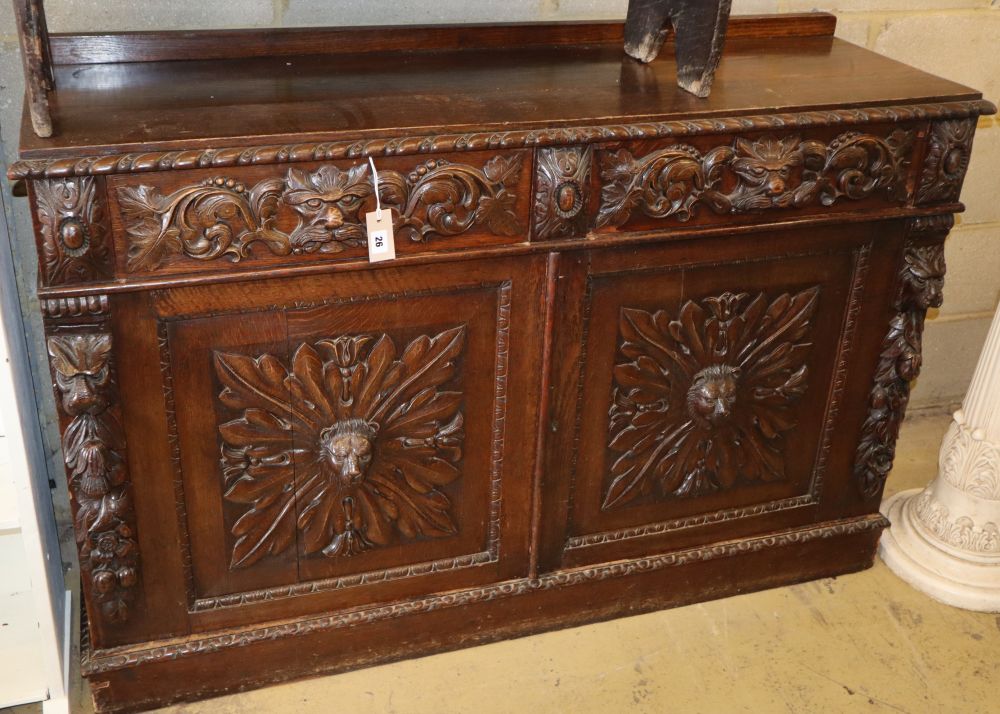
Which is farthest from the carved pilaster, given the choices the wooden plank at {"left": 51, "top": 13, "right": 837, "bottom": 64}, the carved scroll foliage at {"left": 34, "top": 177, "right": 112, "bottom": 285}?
the carved scroll foliage at {"left": 34, "top": 177, "right": 112, "bottom": 285}

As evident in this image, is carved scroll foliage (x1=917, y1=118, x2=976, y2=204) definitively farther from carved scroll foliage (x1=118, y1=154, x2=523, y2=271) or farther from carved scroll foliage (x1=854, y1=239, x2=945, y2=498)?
carved scroll foliage (x1=118, y1=154, x2=523, y2=271)

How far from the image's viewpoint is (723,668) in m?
2.04

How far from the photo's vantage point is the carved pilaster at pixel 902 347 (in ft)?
6.47

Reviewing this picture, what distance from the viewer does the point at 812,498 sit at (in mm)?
2180

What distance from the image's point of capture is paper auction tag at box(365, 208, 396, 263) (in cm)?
159

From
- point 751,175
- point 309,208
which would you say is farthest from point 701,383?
point 309,208

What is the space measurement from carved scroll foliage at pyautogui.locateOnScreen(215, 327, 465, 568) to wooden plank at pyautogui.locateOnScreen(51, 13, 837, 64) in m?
0.58

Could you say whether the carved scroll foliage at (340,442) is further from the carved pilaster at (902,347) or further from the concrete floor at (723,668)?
the carved pilaster at (902,347)

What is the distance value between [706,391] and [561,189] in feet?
1.70

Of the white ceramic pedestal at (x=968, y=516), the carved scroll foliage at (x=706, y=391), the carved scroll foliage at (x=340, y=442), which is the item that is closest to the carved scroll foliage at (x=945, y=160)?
the carved scroll foliage at (x=706, y=391)

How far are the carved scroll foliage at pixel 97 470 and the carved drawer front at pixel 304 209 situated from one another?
157mm

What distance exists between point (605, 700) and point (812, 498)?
23.9 inches

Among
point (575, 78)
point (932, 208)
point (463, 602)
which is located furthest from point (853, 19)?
point (463, 602)

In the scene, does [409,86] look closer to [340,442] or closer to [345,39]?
[345,39]
